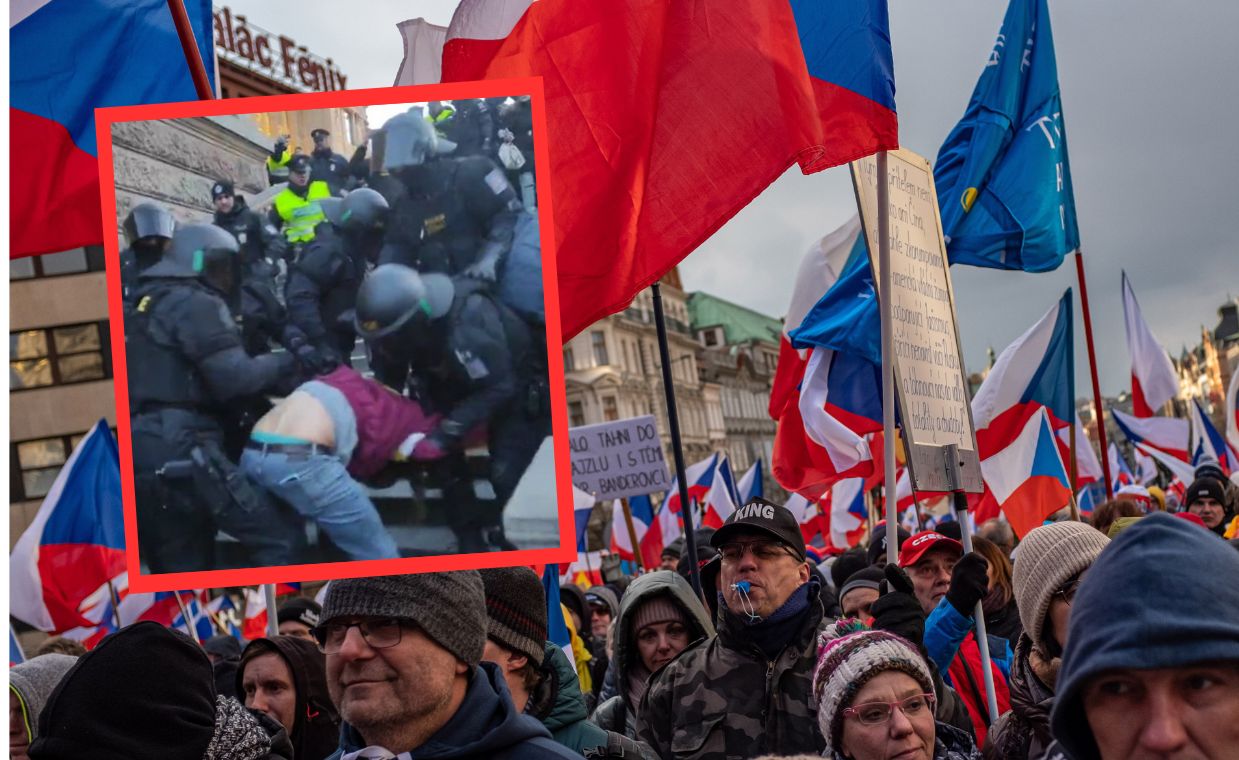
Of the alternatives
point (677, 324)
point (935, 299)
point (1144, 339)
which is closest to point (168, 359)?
point (935, 299)

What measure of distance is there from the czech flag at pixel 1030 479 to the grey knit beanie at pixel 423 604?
712 centimetres

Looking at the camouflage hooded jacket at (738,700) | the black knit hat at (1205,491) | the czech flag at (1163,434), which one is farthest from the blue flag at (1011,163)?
the czech flag at (1163,434)

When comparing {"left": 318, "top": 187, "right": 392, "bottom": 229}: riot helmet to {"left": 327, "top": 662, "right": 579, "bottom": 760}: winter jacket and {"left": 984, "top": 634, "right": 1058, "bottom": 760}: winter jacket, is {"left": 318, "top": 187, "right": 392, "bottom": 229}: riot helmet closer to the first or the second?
{"left": 327, "top": 662, "right": 579, "bottom": 760}: winter jacket

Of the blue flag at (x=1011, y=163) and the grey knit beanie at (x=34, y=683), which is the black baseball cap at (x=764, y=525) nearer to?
the grey knit beanie at (x=34, y=683)

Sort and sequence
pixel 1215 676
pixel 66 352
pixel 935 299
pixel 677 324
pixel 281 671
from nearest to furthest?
pixel 1215 676 < pixel 281 671 < pixel 935 299 < pixel 66 352 < pixel 677 324

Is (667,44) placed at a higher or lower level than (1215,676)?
higher

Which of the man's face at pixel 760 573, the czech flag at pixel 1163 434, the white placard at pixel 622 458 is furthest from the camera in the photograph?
the czech flag at pixel 1163 434

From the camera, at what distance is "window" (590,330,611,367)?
280 feet

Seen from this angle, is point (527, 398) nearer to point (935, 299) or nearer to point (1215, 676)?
point (1215, 676)

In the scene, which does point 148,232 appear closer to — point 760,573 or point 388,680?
point 388,680

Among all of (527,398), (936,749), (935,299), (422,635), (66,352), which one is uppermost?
(66,352)

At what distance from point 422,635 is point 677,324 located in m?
98.7

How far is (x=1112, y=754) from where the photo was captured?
209 cm

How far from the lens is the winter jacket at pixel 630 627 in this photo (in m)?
5.20
